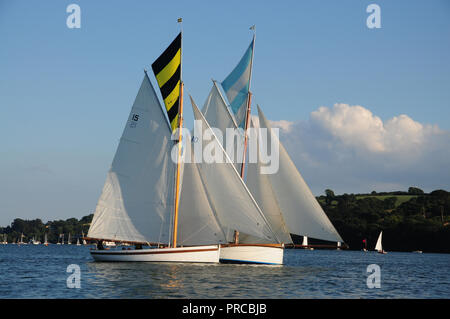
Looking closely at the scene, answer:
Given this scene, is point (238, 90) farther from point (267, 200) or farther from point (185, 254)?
point (185, 254)

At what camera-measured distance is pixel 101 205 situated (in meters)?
53.2

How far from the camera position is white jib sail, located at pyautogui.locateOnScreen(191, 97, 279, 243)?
49.7m

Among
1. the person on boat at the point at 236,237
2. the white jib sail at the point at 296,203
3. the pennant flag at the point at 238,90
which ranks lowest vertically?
the person on boat at the point at 236,237

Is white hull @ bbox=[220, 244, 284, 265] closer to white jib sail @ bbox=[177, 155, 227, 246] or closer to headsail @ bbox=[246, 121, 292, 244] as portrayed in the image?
headsail @ bbox=[246, 121, 292, 244]

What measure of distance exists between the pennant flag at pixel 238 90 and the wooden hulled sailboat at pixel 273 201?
1.93 meters

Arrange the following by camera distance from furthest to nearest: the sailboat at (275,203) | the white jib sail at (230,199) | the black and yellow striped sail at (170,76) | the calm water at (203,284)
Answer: the black and yellow striped sail at (170,76), the sailboat at (275,203), the white jib sail at (230,199), the calm water at (203,284)

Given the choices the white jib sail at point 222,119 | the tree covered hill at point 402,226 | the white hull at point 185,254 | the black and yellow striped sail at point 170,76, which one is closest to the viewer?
the white hull at point 185,254

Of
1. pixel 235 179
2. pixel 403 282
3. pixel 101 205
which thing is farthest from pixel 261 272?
pixel 101 205

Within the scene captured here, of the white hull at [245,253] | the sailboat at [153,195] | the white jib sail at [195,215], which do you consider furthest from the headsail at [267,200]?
the white jib sail at [195,215]

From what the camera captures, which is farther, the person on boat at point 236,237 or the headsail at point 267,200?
the person on boat at point 236,237

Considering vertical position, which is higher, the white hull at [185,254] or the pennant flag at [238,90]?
the pennant flag at [238,90]

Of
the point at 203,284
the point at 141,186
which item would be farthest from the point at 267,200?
the point at 203,284

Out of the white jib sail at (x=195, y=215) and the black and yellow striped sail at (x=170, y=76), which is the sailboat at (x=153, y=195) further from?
the black and yellow striped sail at (x=170, y=76)

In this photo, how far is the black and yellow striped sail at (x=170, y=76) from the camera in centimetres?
5466
